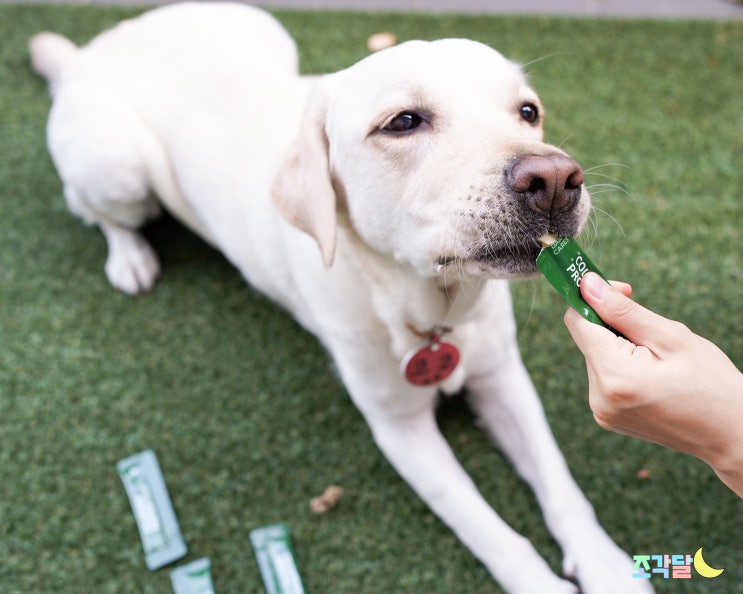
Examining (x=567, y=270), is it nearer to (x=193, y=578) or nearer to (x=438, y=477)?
(x=438, y=477)

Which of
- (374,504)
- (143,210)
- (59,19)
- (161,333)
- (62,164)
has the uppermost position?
(59,19)

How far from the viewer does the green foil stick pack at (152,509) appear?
235 centimetres

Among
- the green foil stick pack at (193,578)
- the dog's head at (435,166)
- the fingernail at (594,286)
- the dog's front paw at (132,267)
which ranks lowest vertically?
the green foil stick pack at (193,578)

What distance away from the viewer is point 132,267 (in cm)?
312

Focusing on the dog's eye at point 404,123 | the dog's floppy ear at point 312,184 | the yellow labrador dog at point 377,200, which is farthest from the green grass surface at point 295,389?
the dog's floppy ear at point 312,184

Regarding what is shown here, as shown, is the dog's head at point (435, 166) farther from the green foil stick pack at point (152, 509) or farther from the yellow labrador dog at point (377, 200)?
the green foil stick pack at point (152, 509)

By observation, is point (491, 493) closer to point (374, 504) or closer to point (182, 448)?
point (374, 504)

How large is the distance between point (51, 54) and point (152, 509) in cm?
234

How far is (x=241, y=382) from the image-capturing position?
2.80 meters

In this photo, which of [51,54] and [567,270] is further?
[51,54]

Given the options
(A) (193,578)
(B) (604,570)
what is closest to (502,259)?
(B) (604,570)

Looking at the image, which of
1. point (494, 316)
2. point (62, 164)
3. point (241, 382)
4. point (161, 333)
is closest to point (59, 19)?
point (62, 164)

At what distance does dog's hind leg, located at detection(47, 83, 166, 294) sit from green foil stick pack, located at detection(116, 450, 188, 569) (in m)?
0.87

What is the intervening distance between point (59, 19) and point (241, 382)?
2.82 metres
